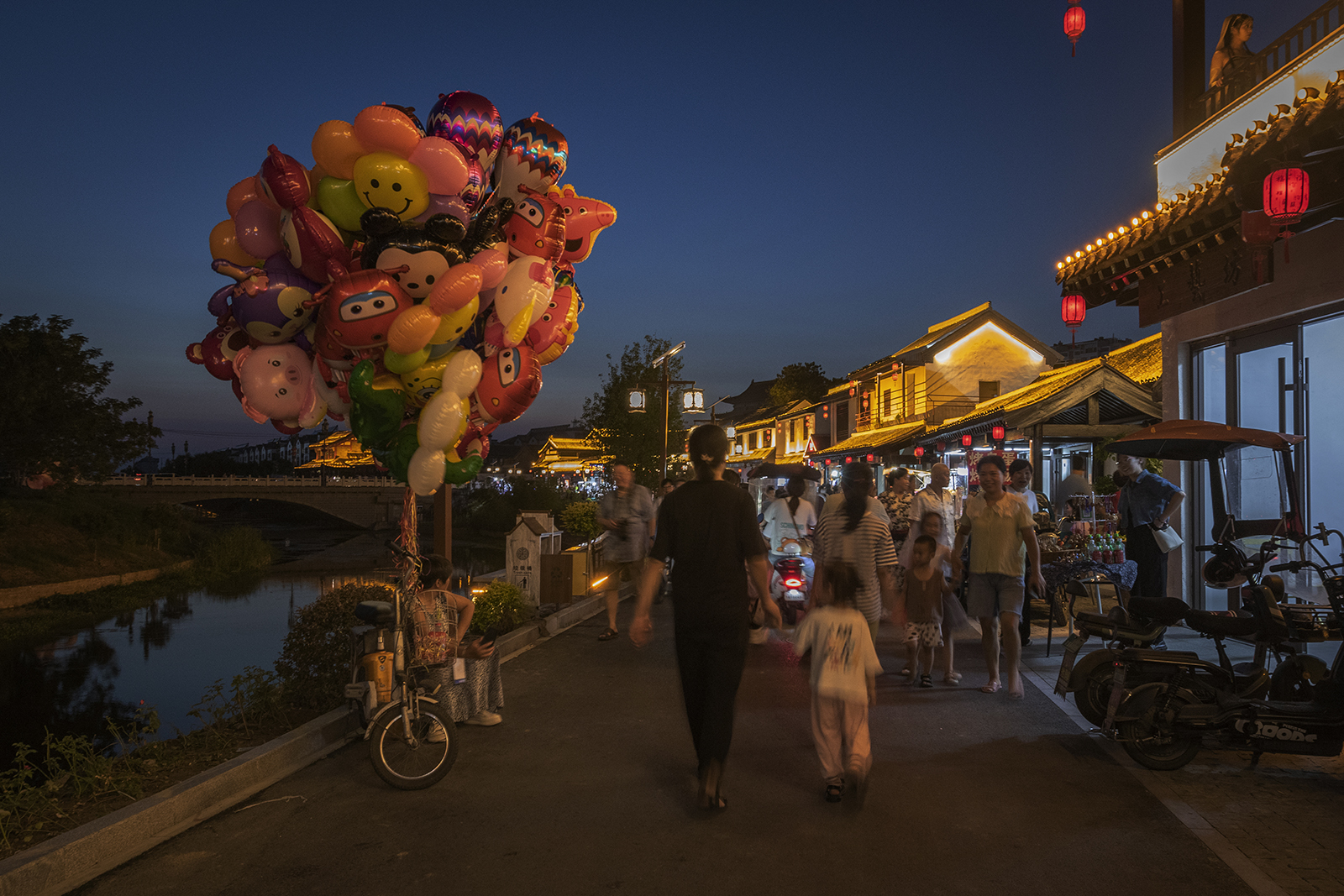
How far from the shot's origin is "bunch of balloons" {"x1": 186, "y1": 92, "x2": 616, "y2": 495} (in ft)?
17.3

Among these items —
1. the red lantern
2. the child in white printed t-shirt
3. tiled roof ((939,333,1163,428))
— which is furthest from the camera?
tiled roof ((939,333,1163,428))

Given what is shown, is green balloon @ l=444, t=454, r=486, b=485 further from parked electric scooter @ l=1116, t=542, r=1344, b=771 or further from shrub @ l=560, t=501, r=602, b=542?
shrub @ l=560, t=501, r=602, b=542

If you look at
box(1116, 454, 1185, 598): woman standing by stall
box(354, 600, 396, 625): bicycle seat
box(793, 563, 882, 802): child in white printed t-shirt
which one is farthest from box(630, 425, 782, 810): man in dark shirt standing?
box(1116, 454, 1185, 598): woman standing by stall

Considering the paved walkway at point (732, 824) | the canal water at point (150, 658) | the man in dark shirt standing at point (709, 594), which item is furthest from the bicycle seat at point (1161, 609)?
the canal water at point (150, 658)

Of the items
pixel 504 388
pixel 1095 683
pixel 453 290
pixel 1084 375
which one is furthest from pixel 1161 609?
pixel 1084 375

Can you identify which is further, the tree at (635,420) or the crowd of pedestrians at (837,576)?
the tree at (635,420)

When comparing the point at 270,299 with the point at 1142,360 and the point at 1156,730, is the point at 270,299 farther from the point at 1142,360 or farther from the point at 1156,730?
the point at 1142,360

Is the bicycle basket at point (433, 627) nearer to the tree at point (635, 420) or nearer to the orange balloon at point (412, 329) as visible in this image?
the orange balloon at point (412, 329)

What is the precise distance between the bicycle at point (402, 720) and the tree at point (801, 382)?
50.0m

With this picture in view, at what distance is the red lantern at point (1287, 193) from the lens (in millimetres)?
7070

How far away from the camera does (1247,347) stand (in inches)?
360

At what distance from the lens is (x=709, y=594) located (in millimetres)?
4277

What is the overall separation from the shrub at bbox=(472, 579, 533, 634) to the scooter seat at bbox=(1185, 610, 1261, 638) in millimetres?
6588

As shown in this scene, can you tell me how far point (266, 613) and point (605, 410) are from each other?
50.5 feet
